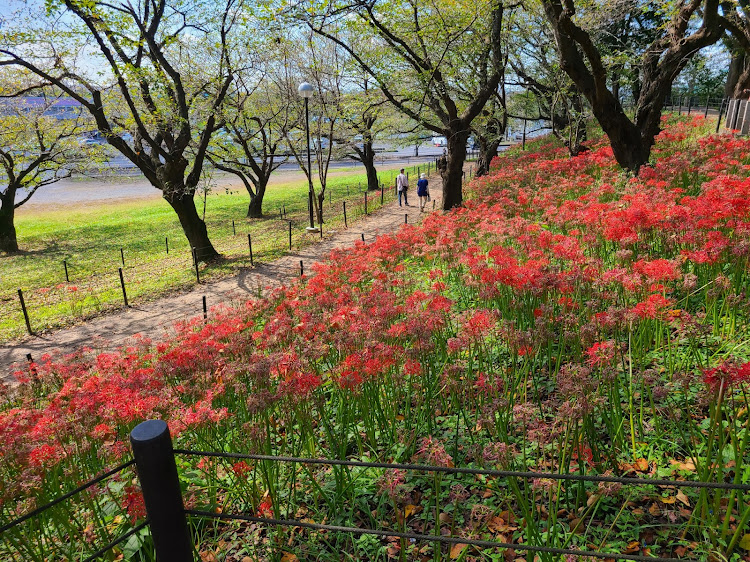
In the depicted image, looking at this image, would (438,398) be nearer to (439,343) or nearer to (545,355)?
(439,343)

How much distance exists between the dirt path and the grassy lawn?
71cm

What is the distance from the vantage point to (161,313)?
36.7 feet

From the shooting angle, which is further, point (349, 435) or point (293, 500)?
point (349, 435)

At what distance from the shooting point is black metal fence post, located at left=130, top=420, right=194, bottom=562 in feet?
5.80

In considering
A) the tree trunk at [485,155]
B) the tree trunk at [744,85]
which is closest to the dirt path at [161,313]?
the tree trunk at [485,155]

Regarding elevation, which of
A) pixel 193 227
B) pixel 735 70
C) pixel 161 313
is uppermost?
pixel 735 70

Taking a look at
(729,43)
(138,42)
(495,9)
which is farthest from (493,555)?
(729,43)

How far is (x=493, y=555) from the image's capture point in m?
2.63

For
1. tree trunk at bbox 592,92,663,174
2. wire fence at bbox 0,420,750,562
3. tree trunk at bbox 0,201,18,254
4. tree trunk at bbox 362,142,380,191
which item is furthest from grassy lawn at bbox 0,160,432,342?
tree trunk at bbox 592,92,663,174

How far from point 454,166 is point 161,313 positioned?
959cm

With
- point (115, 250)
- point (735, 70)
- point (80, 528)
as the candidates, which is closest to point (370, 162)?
point (115, 250)

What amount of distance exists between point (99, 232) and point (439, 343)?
27248 mm

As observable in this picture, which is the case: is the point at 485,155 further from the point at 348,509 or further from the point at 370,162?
the point at 348,509

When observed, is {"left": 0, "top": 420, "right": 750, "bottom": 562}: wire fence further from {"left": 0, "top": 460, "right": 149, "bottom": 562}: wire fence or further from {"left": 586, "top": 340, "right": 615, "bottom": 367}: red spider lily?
{"left": 586, "top": 340, "right": 615, "bottom": 367}: red spider lily
